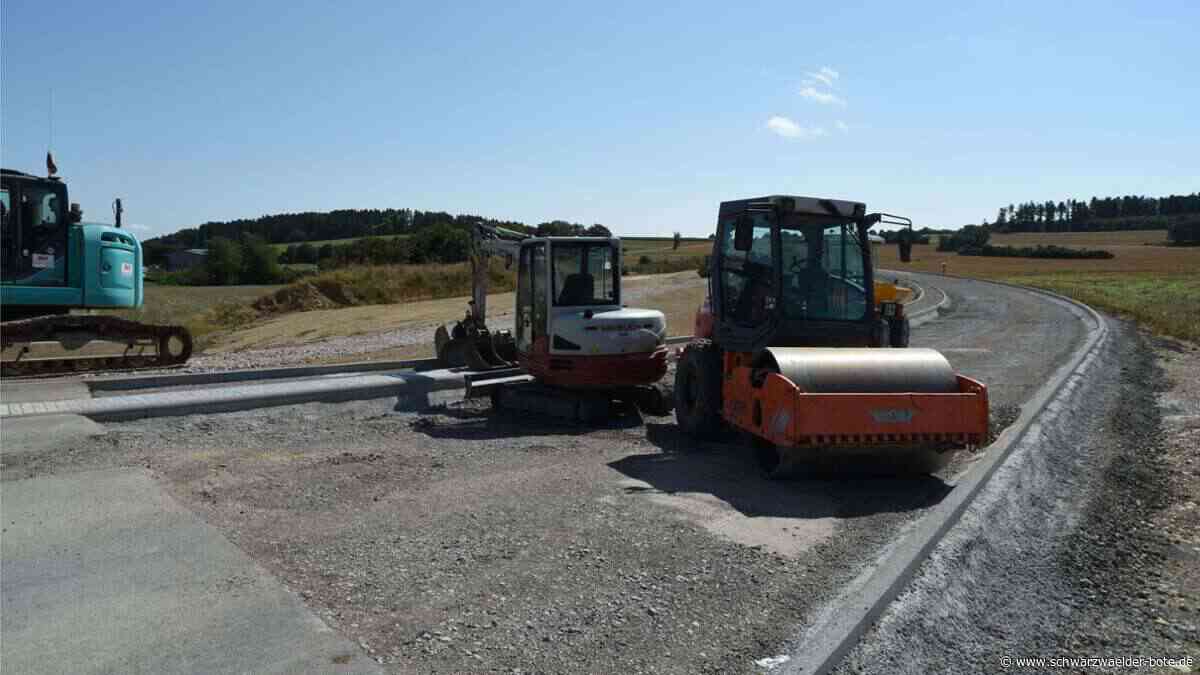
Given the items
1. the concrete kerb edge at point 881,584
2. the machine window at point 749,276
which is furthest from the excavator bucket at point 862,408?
the machine window at point 749,276

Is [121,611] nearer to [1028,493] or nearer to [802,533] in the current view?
[802,533]

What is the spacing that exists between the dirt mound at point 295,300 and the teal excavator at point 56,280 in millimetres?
21416

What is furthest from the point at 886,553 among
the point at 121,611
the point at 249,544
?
the point at 121,611

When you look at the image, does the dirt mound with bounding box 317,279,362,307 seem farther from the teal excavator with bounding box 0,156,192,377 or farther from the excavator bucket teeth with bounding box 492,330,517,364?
the excavator bucket teeth with bounding box 492,330,517,364

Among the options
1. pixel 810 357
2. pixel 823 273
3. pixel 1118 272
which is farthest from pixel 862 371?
pixel 1118 272

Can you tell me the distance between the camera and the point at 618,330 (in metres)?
12.3

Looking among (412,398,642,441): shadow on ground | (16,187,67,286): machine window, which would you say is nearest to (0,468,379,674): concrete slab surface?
(412,398,642,441): shadow on ground

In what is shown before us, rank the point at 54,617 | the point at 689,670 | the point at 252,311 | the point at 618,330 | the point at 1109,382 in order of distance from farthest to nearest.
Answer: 1. the point at 252,311
2. the point at 1109,382
3. the point at 618,330
4. the point at 54,617
5. the point at 689,670

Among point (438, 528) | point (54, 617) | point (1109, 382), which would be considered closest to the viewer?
point (54, 617)

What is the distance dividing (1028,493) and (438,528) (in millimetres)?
4939

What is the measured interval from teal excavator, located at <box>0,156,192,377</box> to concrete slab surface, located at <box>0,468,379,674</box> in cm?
974

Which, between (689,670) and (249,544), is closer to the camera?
(689,670)

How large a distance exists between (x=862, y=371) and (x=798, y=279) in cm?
178

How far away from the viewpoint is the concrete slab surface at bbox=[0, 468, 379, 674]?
4.51 metres
